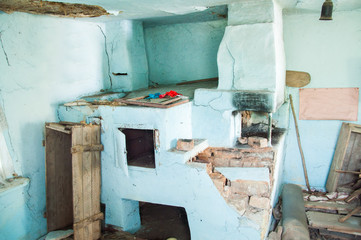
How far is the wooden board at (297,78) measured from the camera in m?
5.80

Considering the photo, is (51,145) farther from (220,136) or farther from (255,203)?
(255,203)

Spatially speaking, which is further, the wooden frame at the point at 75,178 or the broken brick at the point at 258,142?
the broken brick at the point at 258,142

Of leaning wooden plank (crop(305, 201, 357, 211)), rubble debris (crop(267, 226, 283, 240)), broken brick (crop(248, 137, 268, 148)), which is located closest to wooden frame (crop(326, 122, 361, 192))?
leaning wooden plank (crop(305, 201, 357, 211))

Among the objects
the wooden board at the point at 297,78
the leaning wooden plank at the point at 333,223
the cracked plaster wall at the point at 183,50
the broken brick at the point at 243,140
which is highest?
the cracked plaster wall at the point at 183,50

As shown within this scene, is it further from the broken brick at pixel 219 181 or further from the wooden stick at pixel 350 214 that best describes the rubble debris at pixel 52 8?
the wooden stick at pixel 350 214

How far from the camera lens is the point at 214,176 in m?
4.21

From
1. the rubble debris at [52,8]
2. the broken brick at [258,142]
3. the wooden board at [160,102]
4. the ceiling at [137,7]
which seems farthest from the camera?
the broken brick at [258,142]

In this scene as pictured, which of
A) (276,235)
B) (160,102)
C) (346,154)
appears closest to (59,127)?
(160,102)

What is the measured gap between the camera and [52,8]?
4.17 metres

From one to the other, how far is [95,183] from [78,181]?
377mm

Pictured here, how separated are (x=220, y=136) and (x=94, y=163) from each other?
85.2 inches

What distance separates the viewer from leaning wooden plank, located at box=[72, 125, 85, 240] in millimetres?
4332

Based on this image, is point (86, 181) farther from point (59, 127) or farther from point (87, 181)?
point (59, 127)

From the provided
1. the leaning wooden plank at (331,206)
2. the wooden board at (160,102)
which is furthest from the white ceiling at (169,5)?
the leaning wooden plank at (331,206)
